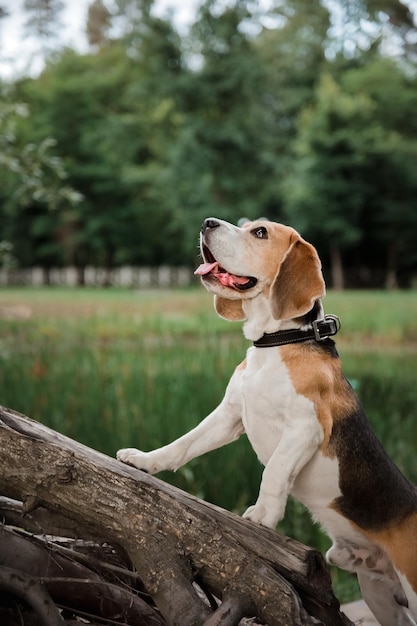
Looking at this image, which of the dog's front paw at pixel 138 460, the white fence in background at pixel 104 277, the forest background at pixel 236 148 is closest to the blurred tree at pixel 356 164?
the forest background at pixel 236 148

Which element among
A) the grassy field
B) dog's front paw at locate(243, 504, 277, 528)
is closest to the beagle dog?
dog's front paw at locate(243, 504, 277, 528)

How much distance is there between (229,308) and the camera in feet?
5.97

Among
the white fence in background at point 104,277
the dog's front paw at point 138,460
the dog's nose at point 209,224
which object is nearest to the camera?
the dog's nose at point 209,224

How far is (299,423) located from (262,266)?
0.36m

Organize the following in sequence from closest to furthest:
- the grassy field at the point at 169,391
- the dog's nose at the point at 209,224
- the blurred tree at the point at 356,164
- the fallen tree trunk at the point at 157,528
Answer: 1. the fallen tree trunk at the point at 157,528
2. the dog's nose at the point at 209,224
3. the grassy field at the point at 169,391
4. the blurred tree at the point at 356,164

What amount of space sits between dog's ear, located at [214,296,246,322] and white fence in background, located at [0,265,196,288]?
26.6 metres

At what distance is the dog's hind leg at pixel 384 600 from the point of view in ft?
6.23

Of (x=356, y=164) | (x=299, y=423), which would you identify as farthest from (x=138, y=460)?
(x=356, y=164)

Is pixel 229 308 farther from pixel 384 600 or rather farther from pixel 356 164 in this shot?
pixel 356 164

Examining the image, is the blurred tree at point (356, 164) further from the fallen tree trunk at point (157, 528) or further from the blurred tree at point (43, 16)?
the fallen tree trunk at point (157, 528)

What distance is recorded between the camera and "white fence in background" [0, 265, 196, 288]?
29.5m

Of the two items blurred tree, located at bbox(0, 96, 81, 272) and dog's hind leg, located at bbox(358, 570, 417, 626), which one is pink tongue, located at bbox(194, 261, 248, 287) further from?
blurred tree, located at bbox(0, 96, 81, 272)

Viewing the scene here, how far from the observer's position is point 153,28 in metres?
27.8

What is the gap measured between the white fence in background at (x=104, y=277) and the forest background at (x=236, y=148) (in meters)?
0.83
